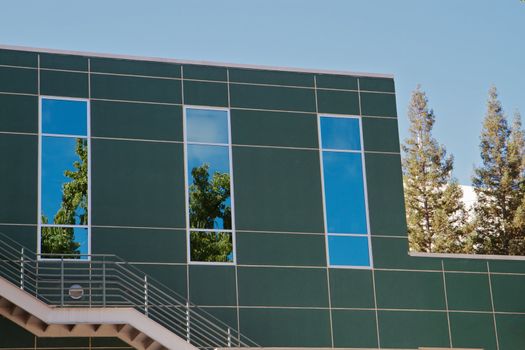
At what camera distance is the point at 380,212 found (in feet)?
106

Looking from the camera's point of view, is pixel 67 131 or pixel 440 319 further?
pixel 440 319

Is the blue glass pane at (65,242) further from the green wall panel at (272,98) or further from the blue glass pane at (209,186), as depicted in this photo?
the green wall panel at (272,98)

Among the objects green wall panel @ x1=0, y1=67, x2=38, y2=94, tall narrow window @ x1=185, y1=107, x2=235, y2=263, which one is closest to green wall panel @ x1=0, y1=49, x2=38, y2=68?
green wall panel @ x1=0, y1=67, x2=38, y2=94

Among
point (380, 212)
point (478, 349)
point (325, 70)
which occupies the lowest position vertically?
point (478, 349)

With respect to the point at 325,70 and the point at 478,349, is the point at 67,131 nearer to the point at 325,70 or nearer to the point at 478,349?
the point at 325,70

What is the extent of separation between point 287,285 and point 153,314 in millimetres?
4103

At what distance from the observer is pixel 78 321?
83.3 feet

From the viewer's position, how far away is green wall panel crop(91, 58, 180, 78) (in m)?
30.5

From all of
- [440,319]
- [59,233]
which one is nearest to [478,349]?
[440,319]

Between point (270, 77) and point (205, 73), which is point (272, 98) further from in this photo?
point (205, 73)

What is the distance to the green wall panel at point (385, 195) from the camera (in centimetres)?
3216

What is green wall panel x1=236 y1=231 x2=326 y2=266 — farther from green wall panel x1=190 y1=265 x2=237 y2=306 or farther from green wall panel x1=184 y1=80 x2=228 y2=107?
green wall panel x1=184 y1=80 x2=228 y2=107

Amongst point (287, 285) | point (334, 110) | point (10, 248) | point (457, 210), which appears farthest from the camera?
point (457, 210)

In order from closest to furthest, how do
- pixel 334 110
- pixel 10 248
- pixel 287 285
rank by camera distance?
pixel 10 248 → pixel 287 285 → pixel 334 110
